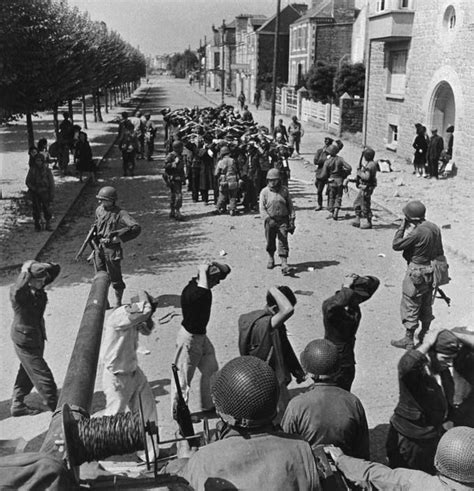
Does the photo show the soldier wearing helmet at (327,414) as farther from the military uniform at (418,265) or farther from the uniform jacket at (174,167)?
the uniform jacket at (174,167)

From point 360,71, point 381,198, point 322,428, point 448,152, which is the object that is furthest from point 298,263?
point 360,71

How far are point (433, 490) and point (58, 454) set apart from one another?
1.54 meters

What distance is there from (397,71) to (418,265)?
679 inches

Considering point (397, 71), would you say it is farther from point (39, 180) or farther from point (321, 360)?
point (321, 360)

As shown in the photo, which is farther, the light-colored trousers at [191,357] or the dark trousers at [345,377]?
the light-colored trousers at [191,357]

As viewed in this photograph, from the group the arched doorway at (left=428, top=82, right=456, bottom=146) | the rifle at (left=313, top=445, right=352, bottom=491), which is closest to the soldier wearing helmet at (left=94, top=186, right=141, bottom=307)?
the rifle at (left=313, top=445, right=352, bottom=491)

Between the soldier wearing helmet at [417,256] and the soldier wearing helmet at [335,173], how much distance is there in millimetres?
5571

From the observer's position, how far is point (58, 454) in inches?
83.3

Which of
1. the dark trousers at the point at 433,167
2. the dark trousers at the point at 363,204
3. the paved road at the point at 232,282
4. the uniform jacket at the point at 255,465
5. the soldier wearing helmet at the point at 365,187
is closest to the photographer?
the uniform jacket at the point at 255,465

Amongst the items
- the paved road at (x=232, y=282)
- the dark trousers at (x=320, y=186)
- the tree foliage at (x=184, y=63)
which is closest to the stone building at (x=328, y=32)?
the dark trousers at (x=320, y=186)

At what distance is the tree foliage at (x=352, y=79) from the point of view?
106 feet

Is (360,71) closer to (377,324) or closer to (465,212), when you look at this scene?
(465,212)

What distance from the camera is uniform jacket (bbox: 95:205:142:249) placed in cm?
740

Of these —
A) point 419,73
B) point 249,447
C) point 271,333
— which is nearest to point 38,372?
point 271,333
